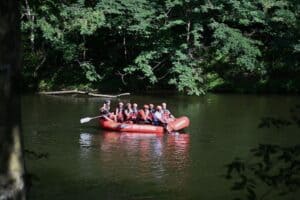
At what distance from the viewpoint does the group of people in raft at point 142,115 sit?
20281 mm

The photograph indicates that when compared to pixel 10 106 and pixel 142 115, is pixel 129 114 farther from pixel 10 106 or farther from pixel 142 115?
pixel 10 106

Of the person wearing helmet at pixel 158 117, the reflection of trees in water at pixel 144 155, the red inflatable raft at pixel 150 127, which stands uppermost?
the person wearing helmet at pixel 158 117

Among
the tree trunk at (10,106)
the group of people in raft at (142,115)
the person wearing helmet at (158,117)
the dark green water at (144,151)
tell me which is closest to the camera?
the tree trunk at (10,106)

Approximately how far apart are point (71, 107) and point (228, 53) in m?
11.3

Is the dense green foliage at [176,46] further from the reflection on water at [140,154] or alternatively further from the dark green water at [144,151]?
the reflection on water at [140,154]

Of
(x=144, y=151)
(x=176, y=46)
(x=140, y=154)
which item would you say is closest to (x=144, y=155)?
(x=140, y=154)

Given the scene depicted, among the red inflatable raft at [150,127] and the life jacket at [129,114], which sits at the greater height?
the life jacket at [129,114]

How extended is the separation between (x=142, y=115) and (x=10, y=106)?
59.6 feet

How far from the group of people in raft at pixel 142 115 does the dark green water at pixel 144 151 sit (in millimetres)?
814

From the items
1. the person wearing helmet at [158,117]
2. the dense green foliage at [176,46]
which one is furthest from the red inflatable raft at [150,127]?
the dense green foliage at [176,46]

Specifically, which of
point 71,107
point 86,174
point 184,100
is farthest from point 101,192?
point 184,100

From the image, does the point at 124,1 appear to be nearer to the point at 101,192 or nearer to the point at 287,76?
the point at 287,76

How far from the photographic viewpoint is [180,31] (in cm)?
3362

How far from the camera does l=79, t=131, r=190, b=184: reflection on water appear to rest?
44.3 ft
